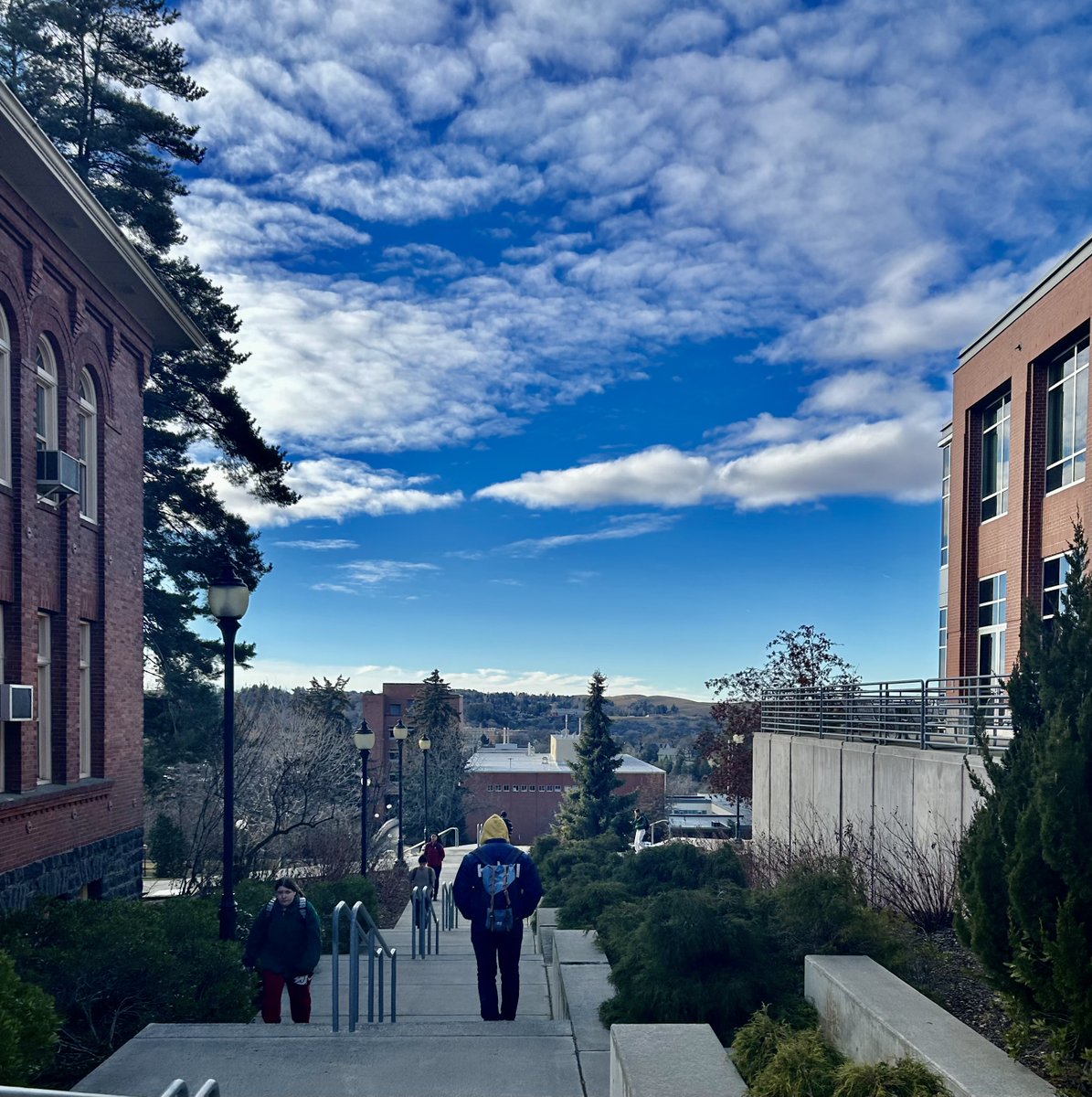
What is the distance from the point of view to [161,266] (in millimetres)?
25875

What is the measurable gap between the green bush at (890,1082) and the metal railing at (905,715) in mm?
5692

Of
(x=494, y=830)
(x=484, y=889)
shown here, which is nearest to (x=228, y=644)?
(x=494, y=830)

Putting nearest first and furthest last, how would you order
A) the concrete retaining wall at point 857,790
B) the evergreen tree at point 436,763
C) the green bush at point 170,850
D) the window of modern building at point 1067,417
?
the concrete retaining wall at point 857,790 < the window of modern building at point 1067,417 < the green bush at point 170,850 < the evergreen tree at point 436,763

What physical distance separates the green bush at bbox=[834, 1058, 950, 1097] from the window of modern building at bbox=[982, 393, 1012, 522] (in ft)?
56.2

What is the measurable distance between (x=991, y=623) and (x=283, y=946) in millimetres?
17338

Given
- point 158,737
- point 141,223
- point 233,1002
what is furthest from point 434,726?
point 233,1002

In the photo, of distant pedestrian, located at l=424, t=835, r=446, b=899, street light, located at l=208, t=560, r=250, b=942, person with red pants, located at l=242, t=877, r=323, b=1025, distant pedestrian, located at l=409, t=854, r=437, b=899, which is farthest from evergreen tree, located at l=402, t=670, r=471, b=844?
person with red pants, located at l=242, t=877, r=323, b=1025

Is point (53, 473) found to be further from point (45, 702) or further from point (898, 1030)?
point (898, 1030)

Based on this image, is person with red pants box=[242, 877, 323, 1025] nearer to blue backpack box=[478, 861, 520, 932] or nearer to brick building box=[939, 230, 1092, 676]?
blue backpack box=[478, 861, 520, 932]

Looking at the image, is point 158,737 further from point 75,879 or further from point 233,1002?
point 233,1002

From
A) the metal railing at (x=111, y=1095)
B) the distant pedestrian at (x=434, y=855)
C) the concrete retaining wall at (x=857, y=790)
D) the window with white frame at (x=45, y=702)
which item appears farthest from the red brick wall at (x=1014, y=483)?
the window with white frame at (x=45, y=702)

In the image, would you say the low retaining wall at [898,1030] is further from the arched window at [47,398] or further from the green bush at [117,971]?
the arched window at [47,398]

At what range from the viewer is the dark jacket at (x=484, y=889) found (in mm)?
8508

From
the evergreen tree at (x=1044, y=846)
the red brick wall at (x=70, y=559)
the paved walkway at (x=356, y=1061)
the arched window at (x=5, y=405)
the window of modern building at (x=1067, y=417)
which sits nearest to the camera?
the evergreen tree at (x=1044, y=846)
